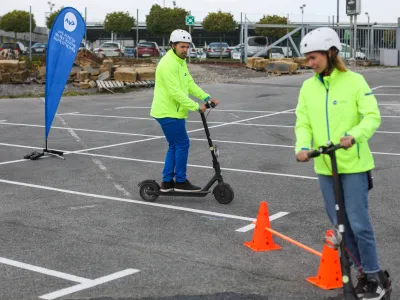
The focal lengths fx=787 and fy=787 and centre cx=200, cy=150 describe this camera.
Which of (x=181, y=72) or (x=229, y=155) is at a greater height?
(x=181, y=72)

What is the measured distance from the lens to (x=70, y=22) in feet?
40.7

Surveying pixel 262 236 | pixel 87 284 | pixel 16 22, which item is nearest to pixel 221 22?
pixel 16 22

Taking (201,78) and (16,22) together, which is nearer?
(201,78)

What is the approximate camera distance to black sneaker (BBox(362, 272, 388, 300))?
537 cm

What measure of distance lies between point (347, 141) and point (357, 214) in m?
0.61

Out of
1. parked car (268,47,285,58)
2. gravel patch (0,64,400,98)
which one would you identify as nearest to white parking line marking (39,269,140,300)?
gravel patch (0,64,400,98)

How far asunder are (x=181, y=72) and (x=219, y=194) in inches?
57.3

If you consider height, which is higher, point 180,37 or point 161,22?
point 161,22

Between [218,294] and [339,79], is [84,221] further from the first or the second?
[339,79]

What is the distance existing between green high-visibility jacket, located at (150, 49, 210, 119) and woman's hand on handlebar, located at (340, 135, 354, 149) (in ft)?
12.3

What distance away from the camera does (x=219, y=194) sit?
9008mm

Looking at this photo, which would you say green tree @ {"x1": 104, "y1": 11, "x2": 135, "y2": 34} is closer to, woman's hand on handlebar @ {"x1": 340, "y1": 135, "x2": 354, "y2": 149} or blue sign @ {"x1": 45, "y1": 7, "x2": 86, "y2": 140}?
blue sign @ {"x1": 45, "y1": 7, "x2": 86, "y2": 140}

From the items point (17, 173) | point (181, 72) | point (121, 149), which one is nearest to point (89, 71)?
point (121, 149)

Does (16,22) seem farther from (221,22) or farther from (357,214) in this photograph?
(357,214)
